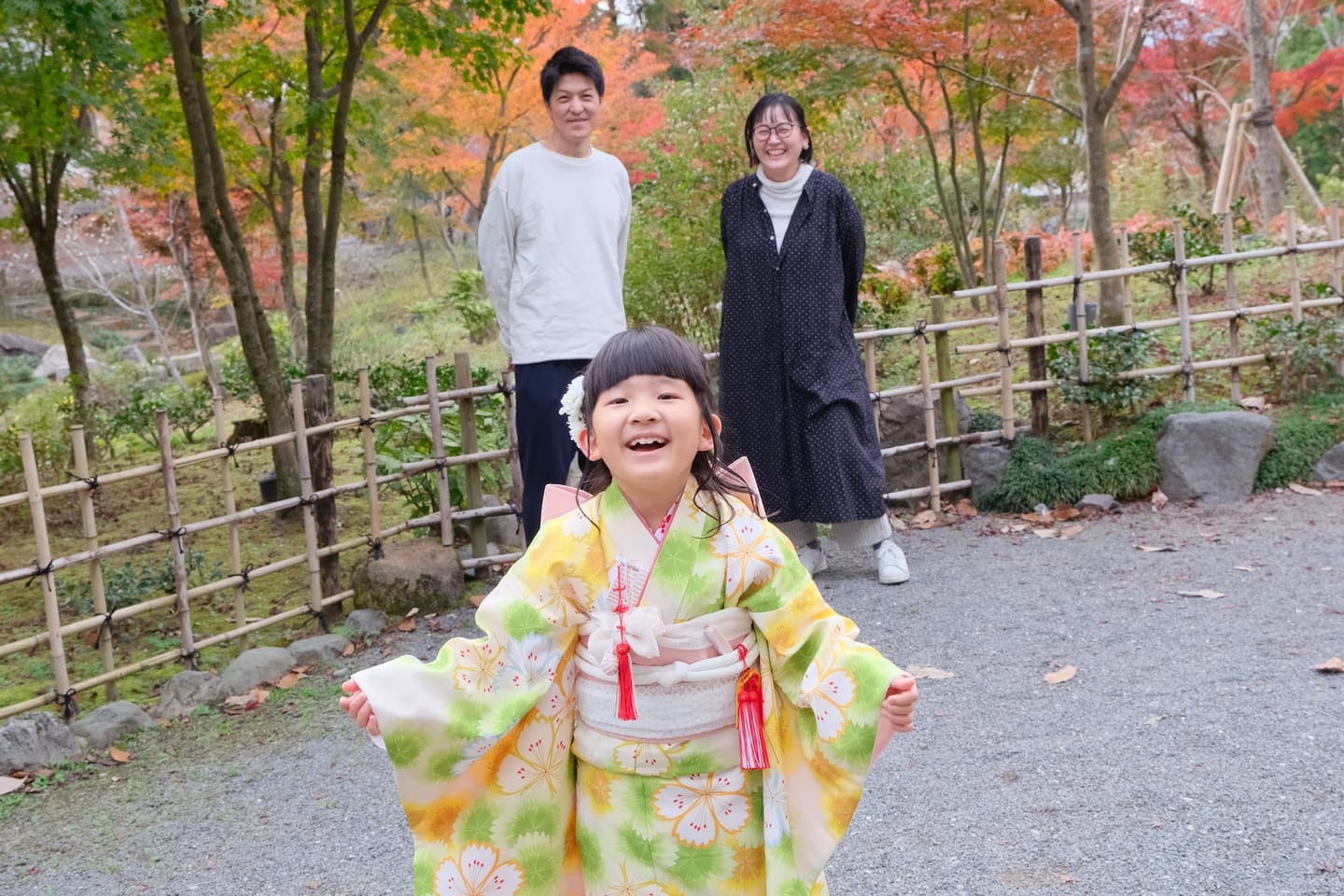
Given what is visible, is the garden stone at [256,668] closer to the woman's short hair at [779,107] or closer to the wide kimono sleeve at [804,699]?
the woman's short hair at [779,107]

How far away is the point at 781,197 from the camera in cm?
493

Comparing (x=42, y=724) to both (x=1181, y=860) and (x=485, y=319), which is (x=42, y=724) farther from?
(x=485, y=319)

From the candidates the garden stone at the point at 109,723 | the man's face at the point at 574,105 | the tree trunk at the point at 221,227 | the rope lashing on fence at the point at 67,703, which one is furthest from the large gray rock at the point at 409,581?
the man's face at the point at 574,105

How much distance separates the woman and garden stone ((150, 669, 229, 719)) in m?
2.22

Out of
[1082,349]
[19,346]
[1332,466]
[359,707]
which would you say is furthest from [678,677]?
[19,346]

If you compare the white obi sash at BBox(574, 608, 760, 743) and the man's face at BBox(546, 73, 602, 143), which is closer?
the white obi sash at BBox(574, 608, 760, 743)

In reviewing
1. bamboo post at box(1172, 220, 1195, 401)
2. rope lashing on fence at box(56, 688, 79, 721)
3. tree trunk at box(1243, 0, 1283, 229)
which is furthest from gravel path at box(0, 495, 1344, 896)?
tree trunk at box(1243, 0, 1283, 229)

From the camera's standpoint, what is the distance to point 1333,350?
674cm

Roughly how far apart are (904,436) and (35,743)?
14.4 ft

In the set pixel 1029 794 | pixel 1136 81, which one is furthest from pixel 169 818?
pixel 1136 81

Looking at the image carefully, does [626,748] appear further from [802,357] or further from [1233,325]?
[1233,325]

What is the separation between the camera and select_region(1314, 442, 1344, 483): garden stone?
6.29 m

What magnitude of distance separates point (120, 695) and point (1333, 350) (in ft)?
20.9

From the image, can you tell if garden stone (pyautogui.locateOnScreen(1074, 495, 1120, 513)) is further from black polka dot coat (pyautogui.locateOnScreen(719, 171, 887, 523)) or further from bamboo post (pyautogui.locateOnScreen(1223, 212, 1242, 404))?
black polka dot coat (pyautogui.locateOnScreen(719, 171, 887, 523))
